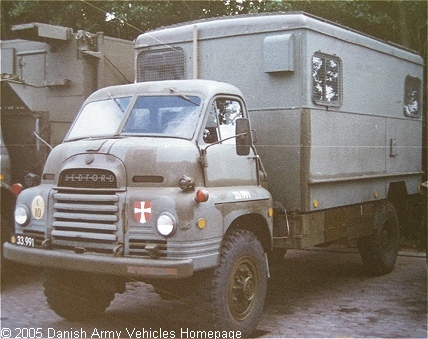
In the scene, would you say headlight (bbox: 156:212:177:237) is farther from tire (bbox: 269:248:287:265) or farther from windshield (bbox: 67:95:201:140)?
tire (bbox: 269:248:287:265)

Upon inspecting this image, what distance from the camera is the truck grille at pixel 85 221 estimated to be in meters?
6.08

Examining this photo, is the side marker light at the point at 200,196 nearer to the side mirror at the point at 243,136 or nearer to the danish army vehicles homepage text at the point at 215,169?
the danish army vehicles homepage text at the point at 215,169

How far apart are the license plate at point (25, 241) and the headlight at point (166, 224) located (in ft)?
4.92

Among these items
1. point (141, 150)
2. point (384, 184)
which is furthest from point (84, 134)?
point (384, 184)

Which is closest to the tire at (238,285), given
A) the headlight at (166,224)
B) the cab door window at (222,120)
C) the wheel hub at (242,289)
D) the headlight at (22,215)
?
the wheel hub at (242,289)

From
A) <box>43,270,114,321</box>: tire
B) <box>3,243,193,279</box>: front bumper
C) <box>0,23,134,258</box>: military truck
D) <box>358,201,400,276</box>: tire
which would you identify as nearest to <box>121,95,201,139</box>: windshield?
<box>3,243,193,279</box>: front bumper

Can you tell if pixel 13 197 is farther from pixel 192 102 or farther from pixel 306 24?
pixel 306 24

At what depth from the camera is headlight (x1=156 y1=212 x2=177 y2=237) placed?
19.1ft

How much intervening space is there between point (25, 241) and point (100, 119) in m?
1.54

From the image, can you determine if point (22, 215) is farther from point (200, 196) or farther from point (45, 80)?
point (45, 80)

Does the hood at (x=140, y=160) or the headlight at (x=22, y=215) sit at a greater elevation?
the hood at (x=140, y=160)

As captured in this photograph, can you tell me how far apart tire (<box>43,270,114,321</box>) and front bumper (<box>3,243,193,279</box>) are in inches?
20.2

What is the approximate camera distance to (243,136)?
688 cm

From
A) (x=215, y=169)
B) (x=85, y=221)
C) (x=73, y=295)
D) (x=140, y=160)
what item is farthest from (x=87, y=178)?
(x=73, y=295)
